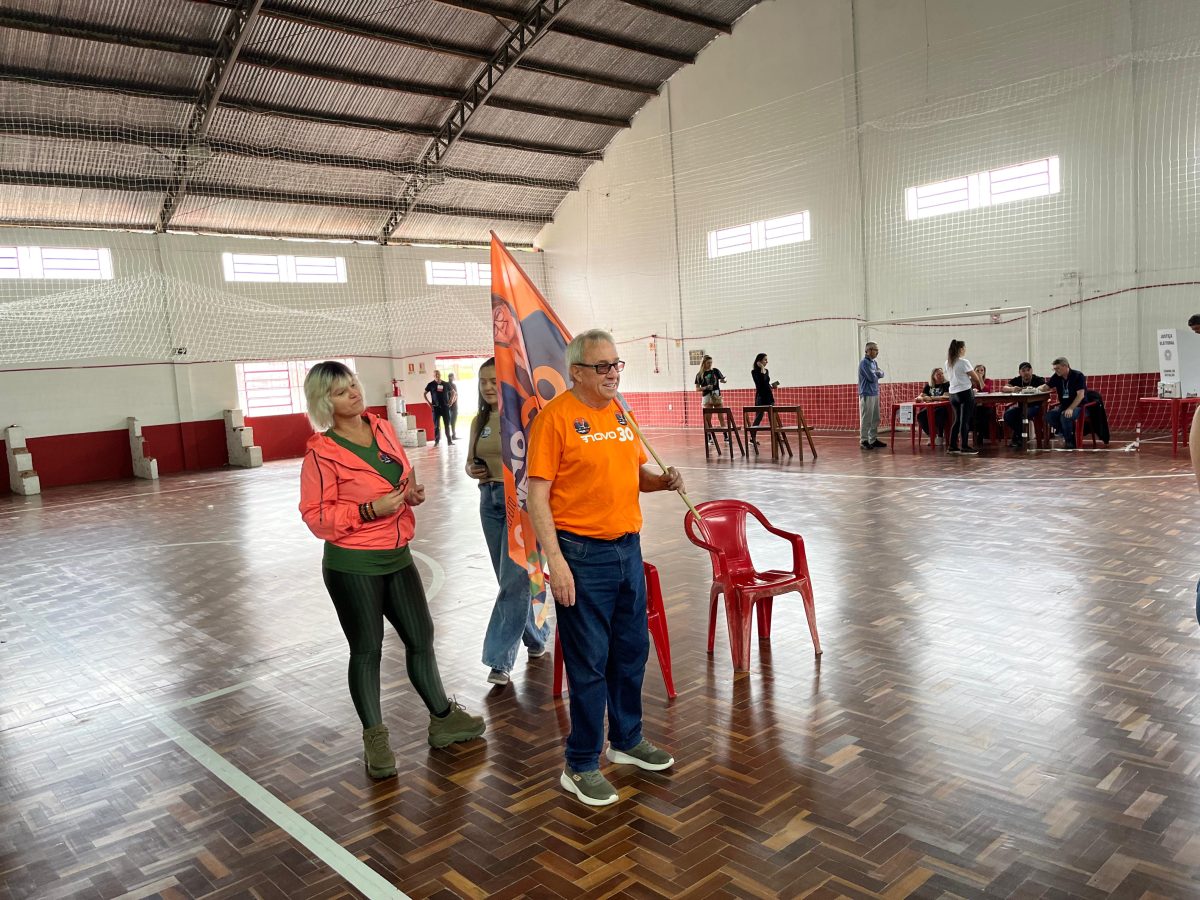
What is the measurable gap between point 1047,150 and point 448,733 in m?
14.6

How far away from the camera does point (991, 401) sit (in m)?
12.3

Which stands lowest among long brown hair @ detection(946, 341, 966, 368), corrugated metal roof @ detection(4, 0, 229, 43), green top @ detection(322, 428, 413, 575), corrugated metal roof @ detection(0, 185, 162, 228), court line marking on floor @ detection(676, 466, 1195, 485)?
court line marking on floor @ detection(676, 466, 1195, 485)

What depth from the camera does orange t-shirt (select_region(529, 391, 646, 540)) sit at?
305 cm

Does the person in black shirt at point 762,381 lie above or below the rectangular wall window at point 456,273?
below

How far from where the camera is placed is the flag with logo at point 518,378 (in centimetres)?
388

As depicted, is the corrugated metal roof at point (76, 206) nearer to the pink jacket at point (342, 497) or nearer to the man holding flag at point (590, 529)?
the pink jacket at point (342, 497)

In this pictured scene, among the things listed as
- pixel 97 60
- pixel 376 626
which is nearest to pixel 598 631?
pixel 376 626

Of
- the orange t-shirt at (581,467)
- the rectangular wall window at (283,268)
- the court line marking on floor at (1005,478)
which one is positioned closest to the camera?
the orange t-shirt at (581,467)

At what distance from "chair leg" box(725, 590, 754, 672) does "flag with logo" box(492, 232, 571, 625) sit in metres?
1.04

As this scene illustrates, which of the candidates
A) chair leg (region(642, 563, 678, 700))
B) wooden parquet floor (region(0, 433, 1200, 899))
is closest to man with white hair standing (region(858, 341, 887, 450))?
wooden parquet floor (region(0, 433, 1200, 899))

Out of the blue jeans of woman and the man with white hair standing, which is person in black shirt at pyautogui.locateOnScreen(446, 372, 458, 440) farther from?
the blue jeans of woman

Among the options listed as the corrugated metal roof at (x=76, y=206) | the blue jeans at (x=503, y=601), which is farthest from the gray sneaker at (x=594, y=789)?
the corrugated metal roof at (x=76, y=206)

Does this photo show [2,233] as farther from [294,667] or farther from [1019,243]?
[1019,243]

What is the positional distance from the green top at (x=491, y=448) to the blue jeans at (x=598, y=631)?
1446 millimetres
